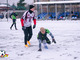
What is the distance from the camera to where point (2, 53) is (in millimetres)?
5113

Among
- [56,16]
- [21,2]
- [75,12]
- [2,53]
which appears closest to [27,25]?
[2,53]

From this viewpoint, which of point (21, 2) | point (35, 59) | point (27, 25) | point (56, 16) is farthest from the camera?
point (21, 2)

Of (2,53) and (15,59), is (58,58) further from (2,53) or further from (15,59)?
(2,53)

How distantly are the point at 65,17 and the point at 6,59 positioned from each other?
95.4 ft

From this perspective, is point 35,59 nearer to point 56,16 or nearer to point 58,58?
point 58,58

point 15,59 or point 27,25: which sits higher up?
point 27,25

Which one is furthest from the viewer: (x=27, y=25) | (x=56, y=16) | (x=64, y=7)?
(x=64, y=7)

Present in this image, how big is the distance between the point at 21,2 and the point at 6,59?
64414 mm

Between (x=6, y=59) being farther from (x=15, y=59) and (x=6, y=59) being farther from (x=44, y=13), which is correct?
(x=44, y=13)

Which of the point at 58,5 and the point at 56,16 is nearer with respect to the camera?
the point at 56,16

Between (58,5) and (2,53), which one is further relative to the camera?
(58,5)

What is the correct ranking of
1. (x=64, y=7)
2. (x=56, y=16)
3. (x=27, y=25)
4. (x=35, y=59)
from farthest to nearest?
(x=64, y=7)
(x=56, y=16)
(x=27, y=25)
(x=35, y=59)

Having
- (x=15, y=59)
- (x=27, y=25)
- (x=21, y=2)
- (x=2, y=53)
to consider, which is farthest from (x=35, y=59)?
(x=21, y=2)

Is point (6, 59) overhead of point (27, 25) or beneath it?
beneath
